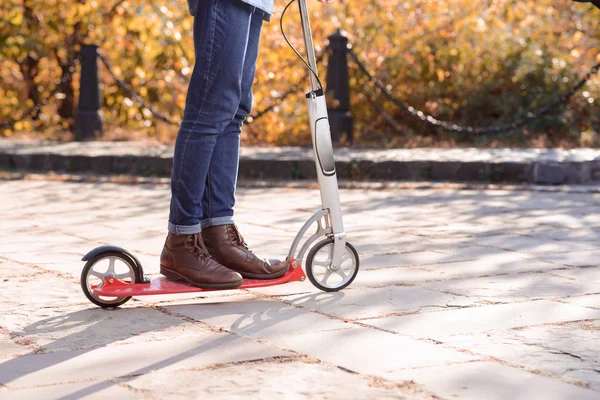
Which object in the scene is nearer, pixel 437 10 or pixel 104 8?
pixel 437 10

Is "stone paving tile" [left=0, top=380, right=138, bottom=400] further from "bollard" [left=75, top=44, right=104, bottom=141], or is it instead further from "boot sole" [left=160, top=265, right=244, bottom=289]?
"bollard" [left=75, top=44, right=104, bottom=141]

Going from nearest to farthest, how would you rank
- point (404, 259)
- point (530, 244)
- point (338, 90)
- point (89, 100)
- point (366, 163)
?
1. point (404, 259)
2. point (530, 244)
3. point (366, 163)
4. point (338, 90)
5. point (89, 100)

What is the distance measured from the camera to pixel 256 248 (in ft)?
15.4

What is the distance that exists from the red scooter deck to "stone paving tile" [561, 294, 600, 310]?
36.8 inches

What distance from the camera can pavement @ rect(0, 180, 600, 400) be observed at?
99.0 inches

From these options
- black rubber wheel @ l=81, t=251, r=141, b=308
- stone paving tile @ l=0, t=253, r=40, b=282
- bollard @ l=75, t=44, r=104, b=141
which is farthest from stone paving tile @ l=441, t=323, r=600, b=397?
bollard @ l=75, t=44, r=104, b=141

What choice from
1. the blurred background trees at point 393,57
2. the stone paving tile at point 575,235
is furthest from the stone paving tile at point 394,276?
the blurred background trees at point 393,57

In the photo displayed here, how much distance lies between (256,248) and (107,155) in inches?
163

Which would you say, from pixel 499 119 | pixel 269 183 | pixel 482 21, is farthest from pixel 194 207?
pixel 482 21

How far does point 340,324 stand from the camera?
10.3 feet

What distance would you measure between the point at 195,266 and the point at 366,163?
4500 millimetres

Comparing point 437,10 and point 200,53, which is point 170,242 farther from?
point 437,10

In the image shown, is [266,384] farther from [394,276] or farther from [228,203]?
[394,276]

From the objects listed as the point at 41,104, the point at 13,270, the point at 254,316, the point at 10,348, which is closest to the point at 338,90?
the point at 41,104
